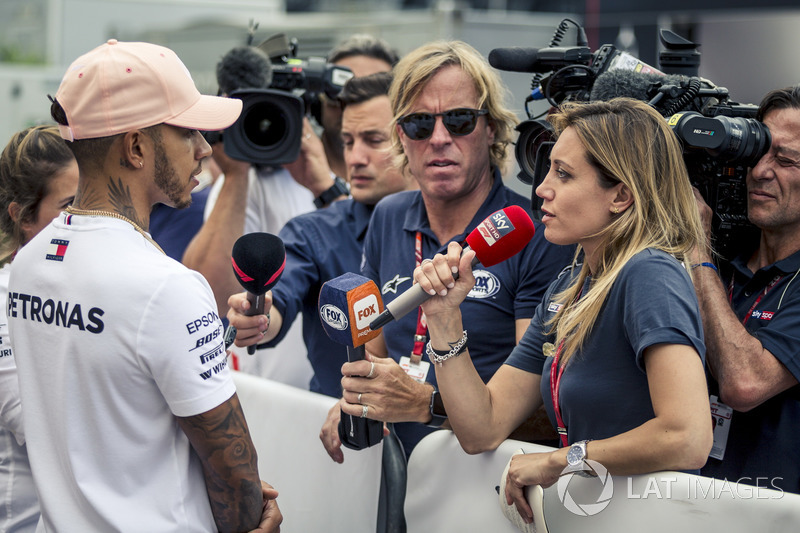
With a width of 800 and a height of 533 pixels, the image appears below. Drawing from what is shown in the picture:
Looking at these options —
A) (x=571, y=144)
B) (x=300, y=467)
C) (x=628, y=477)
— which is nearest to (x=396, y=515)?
(x=300, y=467)

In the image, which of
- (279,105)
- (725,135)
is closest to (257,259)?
(725,135)

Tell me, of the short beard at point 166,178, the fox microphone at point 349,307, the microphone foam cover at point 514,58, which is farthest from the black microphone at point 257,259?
the microphone foam cover at point 514,58

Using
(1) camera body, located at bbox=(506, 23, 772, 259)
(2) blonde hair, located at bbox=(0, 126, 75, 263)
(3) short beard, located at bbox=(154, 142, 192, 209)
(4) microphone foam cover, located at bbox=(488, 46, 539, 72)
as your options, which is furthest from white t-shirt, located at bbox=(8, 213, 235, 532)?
(4) microphone foam cover, located at bbox=(488, 46, 539, 72)

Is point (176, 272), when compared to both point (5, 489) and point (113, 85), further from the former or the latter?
point (5, 489)

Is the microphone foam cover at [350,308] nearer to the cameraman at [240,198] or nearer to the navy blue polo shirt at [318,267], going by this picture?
the navy blue polo shirt at [318,267]

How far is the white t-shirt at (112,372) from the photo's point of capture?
170 centimetres

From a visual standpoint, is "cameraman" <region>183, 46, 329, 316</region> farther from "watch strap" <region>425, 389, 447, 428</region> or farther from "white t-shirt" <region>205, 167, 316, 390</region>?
"watch strap" <region>425, 389, 447, 428</region>

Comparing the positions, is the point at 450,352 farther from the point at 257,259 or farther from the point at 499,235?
the point at 257,259

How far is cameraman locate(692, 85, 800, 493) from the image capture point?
2234mm

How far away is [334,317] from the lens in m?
2.05

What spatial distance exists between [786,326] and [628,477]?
67 cm

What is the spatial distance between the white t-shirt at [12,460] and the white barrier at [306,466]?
82 cm

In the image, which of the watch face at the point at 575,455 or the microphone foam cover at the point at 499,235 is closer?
the watch face at the point at 575,455

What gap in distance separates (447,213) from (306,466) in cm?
98
